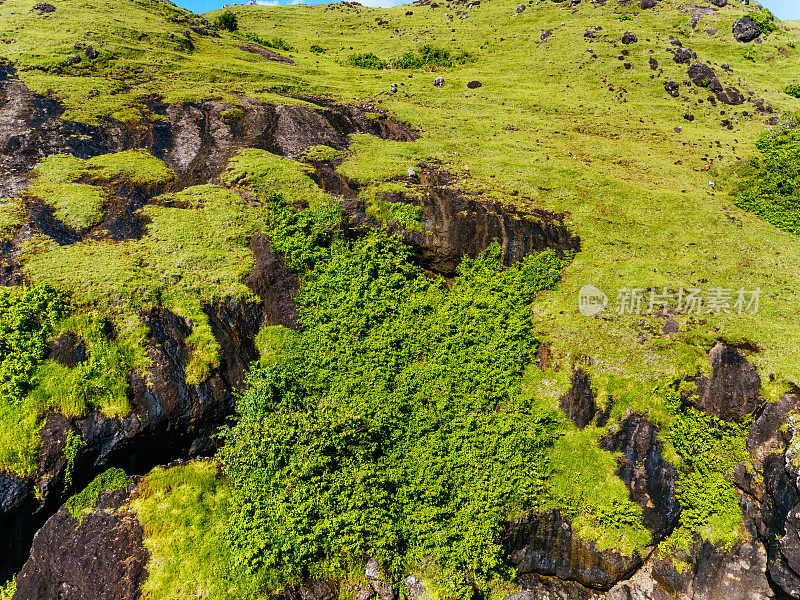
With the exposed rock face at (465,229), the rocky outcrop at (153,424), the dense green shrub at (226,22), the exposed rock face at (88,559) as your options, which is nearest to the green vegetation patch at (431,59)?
the dense green shrub at (226,22)

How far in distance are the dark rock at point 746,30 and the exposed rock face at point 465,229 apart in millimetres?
37633

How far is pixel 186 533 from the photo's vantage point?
44.8ft

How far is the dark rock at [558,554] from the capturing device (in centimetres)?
1505

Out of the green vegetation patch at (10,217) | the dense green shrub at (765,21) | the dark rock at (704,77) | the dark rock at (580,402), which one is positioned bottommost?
the dark rock at (580,402)

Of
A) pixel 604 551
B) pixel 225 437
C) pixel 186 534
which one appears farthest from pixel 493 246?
pixel 186 534

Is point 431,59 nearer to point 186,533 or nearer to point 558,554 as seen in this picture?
point 558,554

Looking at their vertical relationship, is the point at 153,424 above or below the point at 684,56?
below

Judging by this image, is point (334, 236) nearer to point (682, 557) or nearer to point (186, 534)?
point (186, 534)

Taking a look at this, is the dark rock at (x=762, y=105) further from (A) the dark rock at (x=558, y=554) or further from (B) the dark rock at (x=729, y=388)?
(A) the dark rock at (x=558, y=554)

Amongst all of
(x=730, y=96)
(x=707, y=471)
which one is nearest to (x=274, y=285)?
(x=707, y=471)

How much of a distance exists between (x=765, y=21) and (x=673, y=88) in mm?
16848

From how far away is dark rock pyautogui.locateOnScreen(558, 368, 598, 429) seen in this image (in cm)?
1716

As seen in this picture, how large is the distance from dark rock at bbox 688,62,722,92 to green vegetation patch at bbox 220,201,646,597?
3141cm

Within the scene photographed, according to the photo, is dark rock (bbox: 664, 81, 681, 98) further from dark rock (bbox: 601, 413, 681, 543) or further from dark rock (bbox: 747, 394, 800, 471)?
dark rock (bbox: 601, 413, 681, 543)
